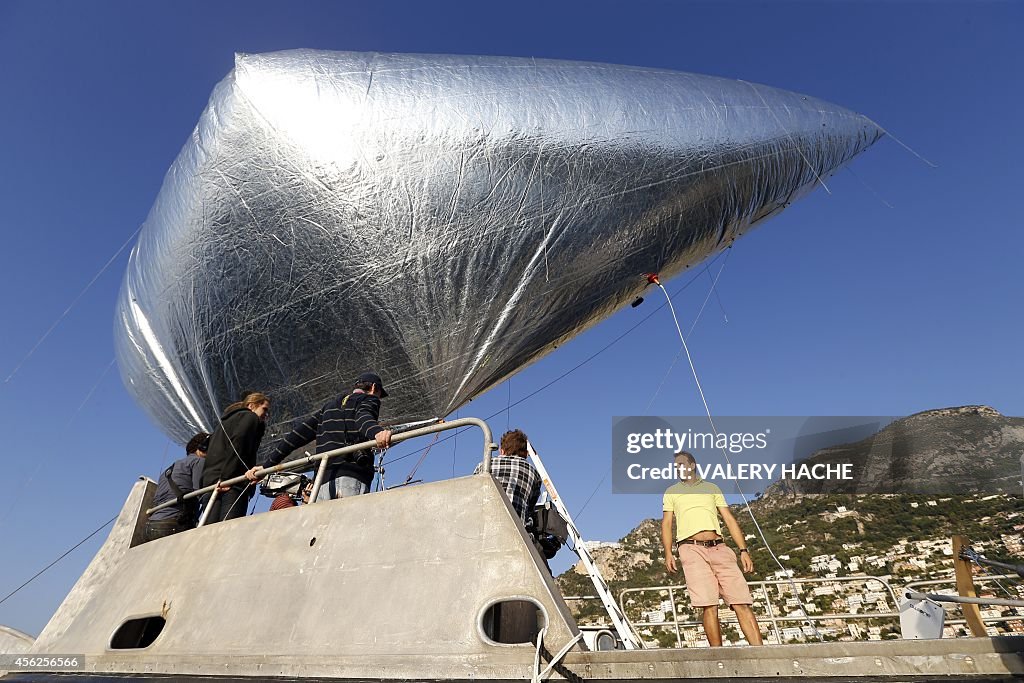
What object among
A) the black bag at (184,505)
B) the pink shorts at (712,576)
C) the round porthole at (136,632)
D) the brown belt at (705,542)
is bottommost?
the round porthole at (136,632)

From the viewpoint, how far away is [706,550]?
4145mm

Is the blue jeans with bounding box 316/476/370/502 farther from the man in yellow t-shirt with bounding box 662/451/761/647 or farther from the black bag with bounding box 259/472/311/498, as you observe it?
the man in yellow t-shirt with bounding box 662/451/761/647

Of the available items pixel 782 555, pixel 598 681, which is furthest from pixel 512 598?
pixel 782 555

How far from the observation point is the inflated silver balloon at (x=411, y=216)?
6.75 meters

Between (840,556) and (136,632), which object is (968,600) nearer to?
(136,632)

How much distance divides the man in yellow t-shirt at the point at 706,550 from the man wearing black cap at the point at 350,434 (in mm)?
2208

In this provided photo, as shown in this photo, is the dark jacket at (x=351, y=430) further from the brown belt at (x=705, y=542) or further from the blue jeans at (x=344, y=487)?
the brown belt at (x=705, y=542)

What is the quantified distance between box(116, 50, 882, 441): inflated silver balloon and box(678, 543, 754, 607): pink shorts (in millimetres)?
3600

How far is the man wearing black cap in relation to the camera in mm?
4699

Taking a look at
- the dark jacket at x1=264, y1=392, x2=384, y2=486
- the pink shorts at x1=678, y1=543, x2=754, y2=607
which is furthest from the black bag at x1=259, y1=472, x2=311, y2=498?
the pink shorts at x1=678, y1=543, x2=754, y2=607

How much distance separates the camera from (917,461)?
48781 mm

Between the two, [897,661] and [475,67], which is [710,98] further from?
[897,661]

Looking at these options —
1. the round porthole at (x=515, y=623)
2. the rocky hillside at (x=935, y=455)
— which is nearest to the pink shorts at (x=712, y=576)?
the round porthole at (x=515, y=623)

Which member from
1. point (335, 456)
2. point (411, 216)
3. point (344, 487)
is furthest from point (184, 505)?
point (411, 216)
